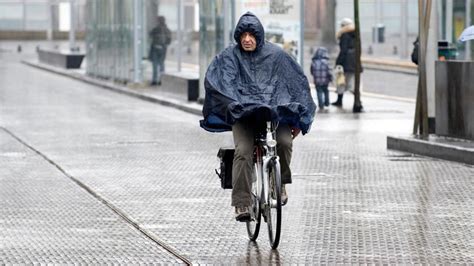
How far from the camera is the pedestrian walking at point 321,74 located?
80.8 feet

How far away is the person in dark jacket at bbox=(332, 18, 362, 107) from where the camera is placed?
26391 millimetres

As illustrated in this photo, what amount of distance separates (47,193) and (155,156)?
3888 millimetres

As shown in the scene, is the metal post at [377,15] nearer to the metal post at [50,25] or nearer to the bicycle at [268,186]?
the metal post at [50,25]

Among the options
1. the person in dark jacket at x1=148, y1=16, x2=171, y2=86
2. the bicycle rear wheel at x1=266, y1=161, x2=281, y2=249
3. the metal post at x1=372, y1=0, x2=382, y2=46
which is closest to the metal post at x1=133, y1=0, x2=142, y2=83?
the person in dark jacket at x1=148, y1=16, x2=171, y2=86

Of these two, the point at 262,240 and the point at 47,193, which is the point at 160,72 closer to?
the point at 47,193

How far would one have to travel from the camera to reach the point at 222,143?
19078 millimetres

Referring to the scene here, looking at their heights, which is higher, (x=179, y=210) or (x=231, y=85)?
(x=231, y=85)

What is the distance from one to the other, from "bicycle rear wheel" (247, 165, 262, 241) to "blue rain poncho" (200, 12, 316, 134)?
1.41ft

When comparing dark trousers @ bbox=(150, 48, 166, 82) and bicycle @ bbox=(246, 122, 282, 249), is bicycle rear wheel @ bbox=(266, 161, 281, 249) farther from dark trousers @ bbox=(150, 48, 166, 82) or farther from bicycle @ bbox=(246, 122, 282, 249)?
dark trousers @ bbox=(150, 48, 166, 82)

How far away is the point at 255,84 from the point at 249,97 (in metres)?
0.11

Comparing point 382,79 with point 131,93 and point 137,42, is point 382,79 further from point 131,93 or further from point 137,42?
point 131,93

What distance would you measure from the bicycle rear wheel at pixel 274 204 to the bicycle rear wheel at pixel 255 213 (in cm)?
13

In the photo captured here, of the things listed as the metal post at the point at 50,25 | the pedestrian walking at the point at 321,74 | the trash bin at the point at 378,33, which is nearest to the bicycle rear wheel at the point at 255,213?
the pedestrian walking at the point at 321,74

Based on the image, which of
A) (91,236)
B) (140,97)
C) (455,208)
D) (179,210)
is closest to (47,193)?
(179,210)
